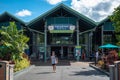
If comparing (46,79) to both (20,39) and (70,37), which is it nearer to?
(20,39)

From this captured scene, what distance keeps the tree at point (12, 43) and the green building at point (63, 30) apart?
1532cm

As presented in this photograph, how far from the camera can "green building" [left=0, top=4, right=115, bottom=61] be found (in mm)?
41781

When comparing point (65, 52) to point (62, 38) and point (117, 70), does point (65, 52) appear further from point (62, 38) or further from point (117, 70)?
point (117, 70)

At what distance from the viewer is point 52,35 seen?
4841cm

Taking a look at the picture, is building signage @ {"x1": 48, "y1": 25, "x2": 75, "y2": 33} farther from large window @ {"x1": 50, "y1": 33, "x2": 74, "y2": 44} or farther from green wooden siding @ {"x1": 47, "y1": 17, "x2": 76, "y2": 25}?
large window @ {"x1": 50, "y1": 33, "x2": 74, "y2": 44}

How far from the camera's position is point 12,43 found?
2450 centimetres

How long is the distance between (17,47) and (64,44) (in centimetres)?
2436

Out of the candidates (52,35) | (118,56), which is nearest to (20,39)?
(118,56)

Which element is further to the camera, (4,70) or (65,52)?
(65,52)

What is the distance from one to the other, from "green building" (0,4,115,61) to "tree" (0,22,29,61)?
50.3 ft

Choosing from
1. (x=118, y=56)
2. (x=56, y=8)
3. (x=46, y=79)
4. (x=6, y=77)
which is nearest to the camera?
(x=6, y=77)

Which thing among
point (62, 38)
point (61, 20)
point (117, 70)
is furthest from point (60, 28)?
point (117, 70)

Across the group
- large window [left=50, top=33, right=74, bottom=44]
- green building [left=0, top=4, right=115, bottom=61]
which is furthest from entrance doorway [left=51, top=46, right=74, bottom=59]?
large window [left=50, top=33, right=74, bottom=44]

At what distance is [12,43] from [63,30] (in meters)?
16.7
